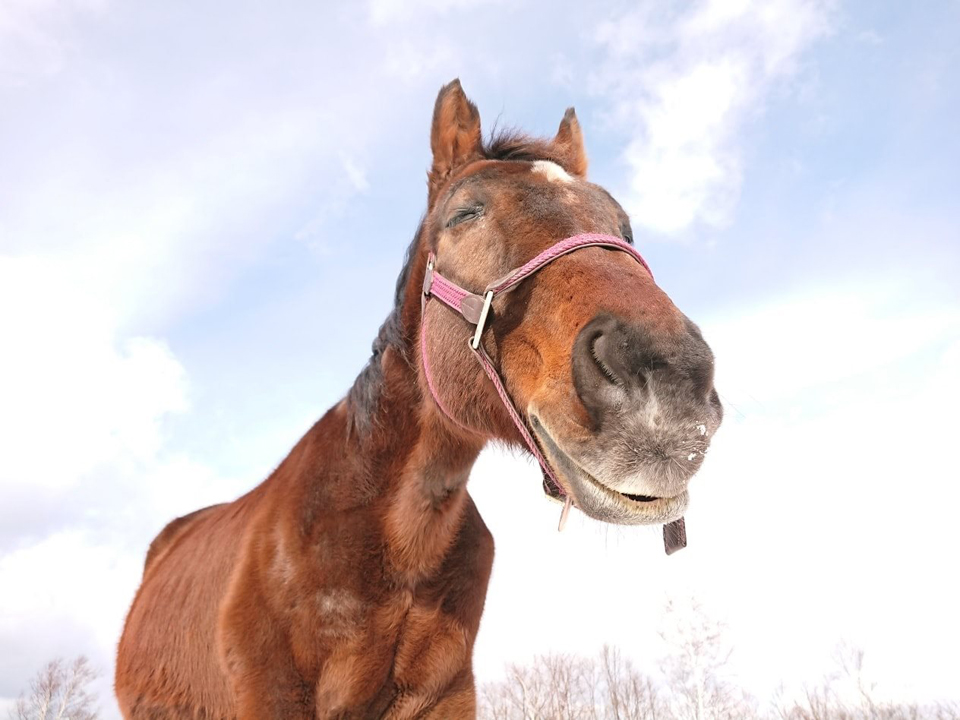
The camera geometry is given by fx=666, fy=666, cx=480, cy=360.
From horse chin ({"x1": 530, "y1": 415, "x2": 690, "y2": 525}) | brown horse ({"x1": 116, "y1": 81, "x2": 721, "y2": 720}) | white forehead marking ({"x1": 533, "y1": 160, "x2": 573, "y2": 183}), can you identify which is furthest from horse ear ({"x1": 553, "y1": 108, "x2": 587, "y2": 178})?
horse chin ({"x1": 530, "y1": 415, "x2": 690, "y2": 525})

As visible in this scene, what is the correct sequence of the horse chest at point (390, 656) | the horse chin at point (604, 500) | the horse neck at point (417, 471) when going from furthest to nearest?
the horse neck at point (417, 471)
the horse chest at point (390, 656)
the horse chin at point (604, 500)

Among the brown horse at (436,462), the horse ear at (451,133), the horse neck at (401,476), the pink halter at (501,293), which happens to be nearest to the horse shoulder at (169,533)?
the brown horse at (436,462)

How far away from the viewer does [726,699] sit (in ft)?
115

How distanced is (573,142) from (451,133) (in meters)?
1.10

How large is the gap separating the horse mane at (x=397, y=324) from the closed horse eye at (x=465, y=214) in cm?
64

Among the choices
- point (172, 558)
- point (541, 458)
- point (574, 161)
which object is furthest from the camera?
point (172, 558)

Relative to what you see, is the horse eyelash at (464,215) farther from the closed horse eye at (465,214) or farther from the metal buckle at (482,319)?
the metal buckle at (482,319)

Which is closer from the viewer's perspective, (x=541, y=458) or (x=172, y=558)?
(x=541, y=458)

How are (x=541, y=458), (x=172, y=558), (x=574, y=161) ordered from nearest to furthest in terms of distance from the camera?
1. (x=541, y=458)
2. (x=574, y=161)
3. (x=172, y=558)

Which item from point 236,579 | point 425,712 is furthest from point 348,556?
point 425,712

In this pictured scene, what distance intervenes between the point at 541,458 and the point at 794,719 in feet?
141

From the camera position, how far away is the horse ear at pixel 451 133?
4344 mm

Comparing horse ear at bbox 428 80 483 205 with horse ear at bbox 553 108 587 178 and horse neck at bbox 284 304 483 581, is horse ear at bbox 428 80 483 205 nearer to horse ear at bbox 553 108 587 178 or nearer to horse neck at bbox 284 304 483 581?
horse ear at bbox 553 108 587 178

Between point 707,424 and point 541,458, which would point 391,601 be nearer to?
point 541,458
